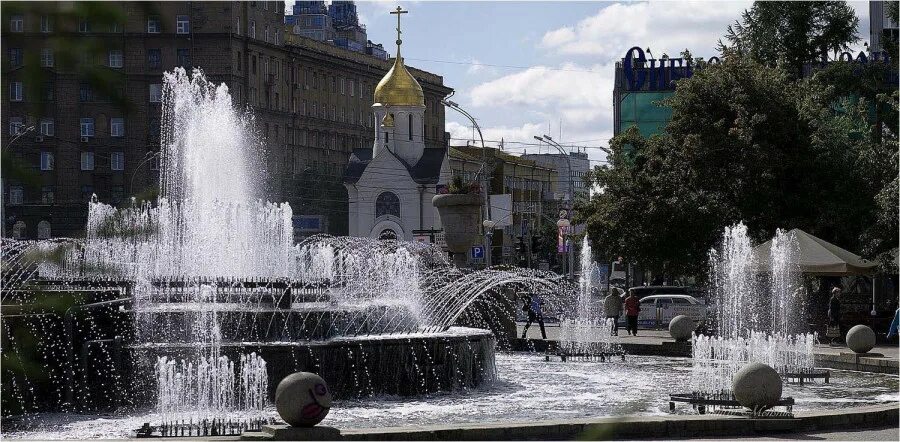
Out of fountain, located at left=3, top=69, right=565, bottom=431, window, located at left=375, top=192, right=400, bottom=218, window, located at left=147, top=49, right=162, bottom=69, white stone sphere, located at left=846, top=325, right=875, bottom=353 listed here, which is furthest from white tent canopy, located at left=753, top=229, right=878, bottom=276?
window, located at left=147, top=49, right=162, bottom=69

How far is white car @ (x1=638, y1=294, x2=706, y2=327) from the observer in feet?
131

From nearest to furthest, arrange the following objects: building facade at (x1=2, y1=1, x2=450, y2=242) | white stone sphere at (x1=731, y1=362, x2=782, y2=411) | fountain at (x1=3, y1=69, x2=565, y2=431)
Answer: white stone sphere at (x1=731, y1=362, x2=782, y2=411) → fountain at (x1=3, y1=69, x2=565, y2=431) → building facade at (x1=2, y1=1, x2=450, y2=242)

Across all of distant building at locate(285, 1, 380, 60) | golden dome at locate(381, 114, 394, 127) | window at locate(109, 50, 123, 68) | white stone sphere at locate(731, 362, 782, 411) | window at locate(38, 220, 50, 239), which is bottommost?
white stone sphere at locate(731, 362, 782, 411)

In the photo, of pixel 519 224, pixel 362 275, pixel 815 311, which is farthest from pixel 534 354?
pixel 519 224

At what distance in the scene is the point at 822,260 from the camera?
28.9 metres

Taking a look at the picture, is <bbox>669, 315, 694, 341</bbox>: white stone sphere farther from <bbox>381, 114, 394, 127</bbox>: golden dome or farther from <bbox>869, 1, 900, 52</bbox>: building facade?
<bbox>381, 114, 394, 127</bbox>: golden dome

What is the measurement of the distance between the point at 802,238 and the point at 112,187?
6567 centimetres

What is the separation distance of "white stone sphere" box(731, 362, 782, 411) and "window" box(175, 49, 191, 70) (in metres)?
77.3

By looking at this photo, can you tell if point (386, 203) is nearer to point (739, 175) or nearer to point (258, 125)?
point (258, 125)

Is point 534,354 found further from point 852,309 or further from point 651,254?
point 651,254

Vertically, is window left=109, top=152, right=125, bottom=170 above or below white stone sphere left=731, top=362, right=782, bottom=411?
above

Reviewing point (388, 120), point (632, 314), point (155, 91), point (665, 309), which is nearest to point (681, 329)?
point (632, 314)

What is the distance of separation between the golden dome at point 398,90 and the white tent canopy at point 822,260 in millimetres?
61508

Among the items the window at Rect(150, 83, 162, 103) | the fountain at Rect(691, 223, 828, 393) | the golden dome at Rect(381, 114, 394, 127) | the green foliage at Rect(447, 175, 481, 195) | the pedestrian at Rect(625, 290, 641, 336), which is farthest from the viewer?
the golden dome at Rect(381, 114, 394, 127)
